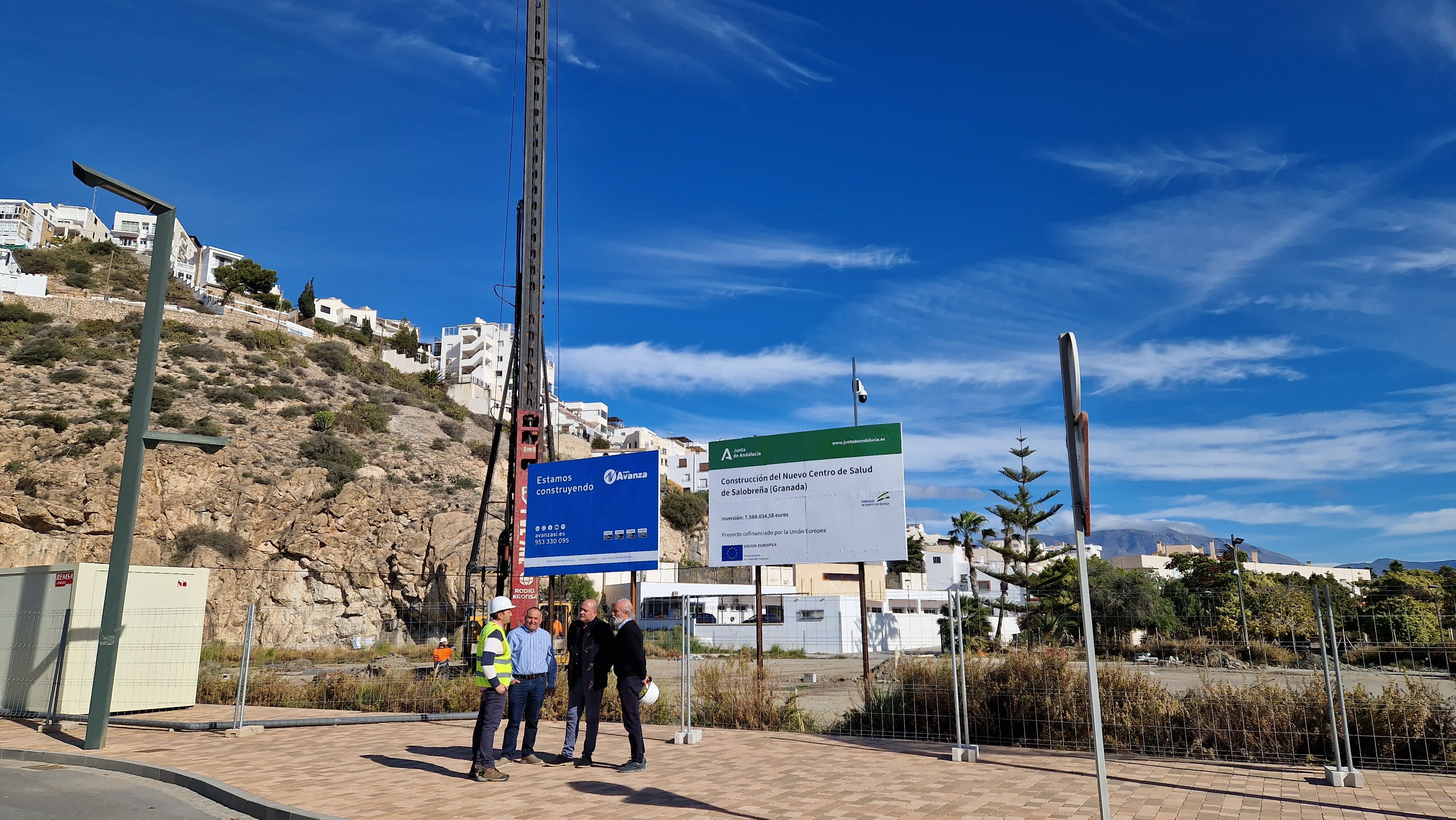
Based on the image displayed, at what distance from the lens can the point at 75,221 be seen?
12431cm

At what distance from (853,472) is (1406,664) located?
24.8 feet

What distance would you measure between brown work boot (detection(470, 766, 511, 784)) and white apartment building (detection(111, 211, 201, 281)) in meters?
109

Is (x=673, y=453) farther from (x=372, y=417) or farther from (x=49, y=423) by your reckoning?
(x=49, y=423)

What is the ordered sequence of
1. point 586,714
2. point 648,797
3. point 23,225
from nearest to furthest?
point 648,797 → point 586,714 → point 23,225

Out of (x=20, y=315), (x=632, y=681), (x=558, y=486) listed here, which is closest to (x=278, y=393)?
(x=20, y=315)

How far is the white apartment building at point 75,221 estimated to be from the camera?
11812cm

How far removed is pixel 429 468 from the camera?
5172 cm

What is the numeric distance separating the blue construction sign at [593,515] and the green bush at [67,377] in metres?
40.6

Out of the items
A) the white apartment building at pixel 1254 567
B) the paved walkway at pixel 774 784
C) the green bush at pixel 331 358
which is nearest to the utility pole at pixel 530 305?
the paved walkway at pixel 774 784

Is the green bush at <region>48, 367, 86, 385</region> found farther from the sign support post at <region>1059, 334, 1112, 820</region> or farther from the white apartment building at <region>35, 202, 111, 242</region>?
the white apartment building at <region>35, 202, 111, 242</region>

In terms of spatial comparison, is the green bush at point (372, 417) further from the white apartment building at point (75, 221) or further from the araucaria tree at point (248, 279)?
the white apartment building at point (75, 221)

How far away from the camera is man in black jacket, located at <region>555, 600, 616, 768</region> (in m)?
9.44

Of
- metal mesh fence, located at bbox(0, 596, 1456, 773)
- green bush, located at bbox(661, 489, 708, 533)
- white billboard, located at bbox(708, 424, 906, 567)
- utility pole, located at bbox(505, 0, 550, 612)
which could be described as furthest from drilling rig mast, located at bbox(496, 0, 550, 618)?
green bush, located at bbox(661, 489, 708, 533)

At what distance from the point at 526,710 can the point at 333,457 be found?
136ft
